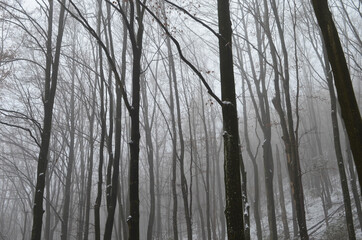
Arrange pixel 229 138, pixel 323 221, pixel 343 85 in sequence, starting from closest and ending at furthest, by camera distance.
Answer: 1. pixel 343 85
2. pixel 229 138
3. pixel 323 221

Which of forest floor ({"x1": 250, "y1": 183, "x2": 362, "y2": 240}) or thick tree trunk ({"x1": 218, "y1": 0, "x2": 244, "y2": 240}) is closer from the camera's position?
thick tree trunk ({"x1": 218, "y1": 0, "x2": 244, "y2": 240})

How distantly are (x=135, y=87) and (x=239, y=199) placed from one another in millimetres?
2078

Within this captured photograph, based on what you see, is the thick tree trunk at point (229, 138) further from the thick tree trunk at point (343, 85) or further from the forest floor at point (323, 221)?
the forest floor at point (323, 221)

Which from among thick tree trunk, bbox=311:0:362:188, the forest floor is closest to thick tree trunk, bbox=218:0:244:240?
thick tree trunk, bbox=311:0:362:188

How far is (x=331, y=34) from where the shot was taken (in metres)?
1.97

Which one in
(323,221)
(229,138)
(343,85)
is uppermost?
(343,85)

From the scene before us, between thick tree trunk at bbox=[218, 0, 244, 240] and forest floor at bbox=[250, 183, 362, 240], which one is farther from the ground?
thick tree trunk at bbox=[218, 0, 244, 240]

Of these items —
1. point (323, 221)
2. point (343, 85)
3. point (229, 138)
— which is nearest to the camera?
point (343, 85)

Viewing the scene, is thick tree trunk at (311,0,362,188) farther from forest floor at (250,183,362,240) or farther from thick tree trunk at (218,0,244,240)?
forest floor at (250,183,362,240)

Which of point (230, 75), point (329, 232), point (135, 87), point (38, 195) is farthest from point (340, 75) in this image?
point (329, 232)

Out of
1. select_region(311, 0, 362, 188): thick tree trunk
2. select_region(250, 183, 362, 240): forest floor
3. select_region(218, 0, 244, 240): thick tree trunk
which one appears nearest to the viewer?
select_region(311, 0, 362, 188): thick tree trunk

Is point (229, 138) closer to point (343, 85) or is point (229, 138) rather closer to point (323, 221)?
point (343, 85)

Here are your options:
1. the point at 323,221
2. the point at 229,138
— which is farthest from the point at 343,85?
the point at 323,221

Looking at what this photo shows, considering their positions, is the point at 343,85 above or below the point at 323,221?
above
